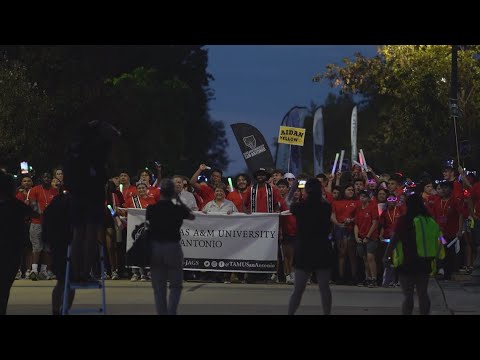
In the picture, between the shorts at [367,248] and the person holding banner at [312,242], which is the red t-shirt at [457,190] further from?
the person holding banner at [312,242]

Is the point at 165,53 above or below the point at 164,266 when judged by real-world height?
above

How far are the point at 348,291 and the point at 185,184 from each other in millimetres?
4207

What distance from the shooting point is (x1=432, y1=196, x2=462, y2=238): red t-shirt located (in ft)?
71.3

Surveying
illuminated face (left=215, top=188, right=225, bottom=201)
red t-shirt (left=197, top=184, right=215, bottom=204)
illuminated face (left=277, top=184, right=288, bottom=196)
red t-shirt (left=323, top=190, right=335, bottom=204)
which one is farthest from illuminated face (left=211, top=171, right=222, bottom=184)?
red t-shirt (left=323, top=190, right=335, bottom=204)

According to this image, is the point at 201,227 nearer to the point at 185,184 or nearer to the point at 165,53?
the point at 185,184

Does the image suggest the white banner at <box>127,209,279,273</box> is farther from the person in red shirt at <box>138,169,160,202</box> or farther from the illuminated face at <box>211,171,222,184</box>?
the illuminated face at <box>211,171,222,184</box>

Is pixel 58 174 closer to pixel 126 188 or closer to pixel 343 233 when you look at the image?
pixel 126 188

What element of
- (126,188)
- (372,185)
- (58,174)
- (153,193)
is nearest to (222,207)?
(153,193)

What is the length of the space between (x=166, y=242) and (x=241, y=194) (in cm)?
917

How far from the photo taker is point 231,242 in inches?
845

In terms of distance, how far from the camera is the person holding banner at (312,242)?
44.4 ft

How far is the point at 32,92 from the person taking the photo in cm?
4962
